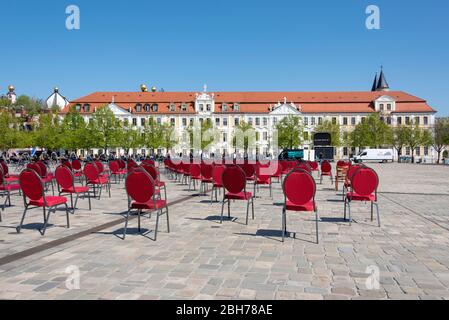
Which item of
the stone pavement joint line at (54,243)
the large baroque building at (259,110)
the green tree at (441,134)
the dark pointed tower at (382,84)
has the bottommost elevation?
the stone pavement joint line at (54,243)

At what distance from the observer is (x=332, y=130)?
77625 mm

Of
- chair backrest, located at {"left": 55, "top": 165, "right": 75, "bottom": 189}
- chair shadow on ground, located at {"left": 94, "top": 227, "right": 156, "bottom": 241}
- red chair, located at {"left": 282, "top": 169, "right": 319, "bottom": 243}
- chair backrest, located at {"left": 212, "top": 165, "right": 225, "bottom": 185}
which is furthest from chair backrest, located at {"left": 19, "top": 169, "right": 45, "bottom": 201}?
chair backrest, located at {"left": 212, "top": 165, "right": 225, "bottom": 185}

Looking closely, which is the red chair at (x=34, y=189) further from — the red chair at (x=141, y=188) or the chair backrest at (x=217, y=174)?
the chair backrest at (x=217, y=174)

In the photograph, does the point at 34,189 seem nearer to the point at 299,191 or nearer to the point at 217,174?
the point at 299,191

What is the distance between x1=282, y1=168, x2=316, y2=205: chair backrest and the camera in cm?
671

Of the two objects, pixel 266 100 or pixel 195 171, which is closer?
pixel 195 171

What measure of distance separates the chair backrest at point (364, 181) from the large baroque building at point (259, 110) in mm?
75168

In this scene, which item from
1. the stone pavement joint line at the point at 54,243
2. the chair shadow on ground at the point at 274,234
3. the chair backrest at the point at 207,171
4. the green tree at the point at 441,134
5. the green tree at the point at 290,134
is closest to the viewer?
Answer: the stone pavement joint line at the point at 54,243

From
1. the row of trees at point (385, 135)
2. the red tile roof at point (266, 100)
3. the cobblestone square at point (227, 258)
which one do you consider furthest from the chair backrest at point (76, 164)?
the red tile roof at point (266, 100)

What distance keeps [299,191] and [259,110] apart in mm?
80086

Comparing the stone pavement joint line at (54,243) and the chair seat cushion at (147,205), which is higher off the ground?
the chair seat cushion at (147,205)

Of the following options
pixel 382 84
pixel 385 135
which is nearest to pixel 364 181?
pixel 385 135

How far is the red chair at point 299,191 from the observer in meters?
6.70
